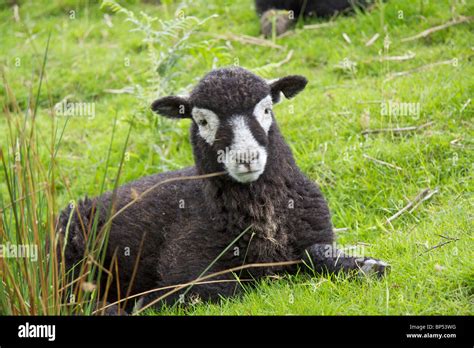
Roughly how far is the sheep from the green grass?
258 millimetres

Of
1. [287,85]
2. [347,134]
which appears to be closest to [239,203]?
[287,85]

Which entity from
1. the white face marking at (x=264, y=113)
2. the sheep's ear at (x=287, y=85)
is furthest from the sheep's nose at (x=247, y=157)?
the sheep's ear at (x=287, y=85)

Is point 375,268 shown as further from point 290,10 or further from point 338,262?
point 290,10

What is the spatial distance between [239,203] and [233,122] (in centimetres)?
73

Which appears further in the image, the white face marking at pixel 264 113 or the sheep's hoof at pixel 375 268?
the white face marking at pixel 264 113

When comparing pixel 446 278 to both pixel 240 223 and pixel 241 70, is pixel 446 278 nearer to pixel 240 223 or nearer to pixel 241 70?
pixel 240 223

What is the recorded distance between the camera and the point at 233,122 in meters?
5.53

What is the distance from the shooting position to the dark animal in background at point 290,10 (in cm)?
1127

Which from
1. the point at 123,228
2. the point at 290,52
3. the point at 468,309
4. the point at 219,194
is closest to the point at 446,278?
the point at 468,309

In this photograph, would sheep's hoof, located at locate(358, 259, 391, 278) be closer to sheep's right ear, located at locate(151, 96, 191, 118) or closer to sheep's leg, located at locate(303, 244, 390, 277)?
sheep's leg, located at locate(303, 244, 390, 277)

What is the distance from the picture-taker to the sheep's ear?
604 cm

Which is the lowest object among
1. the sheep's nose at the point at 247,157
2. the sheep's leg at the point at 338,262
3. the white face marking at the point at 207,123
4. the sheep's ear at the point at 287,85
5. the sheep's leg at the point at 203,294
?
the sheep's leg at the point at 203,294

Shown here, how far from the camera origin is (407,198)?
707 centimetres

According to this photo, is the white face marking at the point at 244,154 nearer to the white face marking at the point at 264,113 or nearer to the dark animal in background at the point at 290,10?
the white face marking at the point at 264,113
